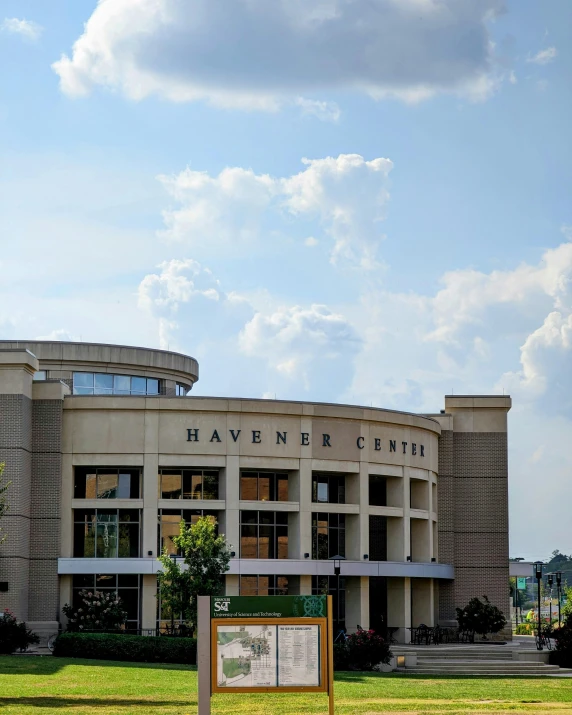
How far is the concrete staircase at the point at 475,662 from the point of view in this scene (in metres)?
46.6

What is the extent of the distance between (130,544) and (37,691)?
911 inches

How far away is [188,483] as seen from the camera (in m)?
54.2

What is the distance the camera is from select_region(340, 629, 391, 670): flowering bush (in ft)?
146

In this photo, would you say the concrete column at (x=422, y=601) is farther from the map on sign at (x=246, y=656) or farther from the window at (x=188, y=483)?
the map on sign at (x=246, y=656)

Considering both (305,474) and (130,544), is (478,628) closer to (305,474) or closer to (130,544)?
(305,474)

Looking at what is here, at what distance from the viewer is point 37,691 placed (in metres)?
30.2

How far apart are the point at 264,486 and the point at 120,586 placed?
7.68 metres

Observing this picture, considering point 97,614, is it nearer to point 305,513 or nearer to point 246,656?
point 305,513

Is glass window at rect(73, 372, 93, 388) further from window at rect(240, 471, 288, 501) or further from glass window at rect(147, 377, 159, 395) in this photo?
window at rect(240, 471, 288, 501)

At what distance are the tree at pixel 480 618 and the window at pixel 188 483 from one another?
46.5 ft

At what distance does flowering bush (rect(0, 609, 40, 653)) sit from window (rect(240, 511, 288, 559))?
11.0 m

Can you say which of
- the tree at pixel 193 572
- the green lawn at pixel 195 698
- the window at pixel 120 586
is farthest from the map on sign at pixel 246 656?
the window at pixel 120 586

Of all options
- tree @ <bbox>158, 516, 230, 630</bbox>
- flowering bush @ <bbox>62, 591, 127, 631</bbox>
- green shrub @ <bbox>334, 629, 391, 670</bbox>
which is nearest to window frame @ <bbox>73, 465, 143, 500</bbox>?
flowering bush @ <bbox>62, 591, 127, 631</bbox>

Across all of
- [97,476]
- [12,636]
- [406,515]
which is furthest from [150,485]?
[406,515]
